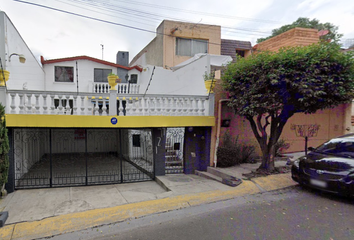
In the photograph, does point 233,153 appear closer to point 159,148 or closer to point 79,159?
point 159,148

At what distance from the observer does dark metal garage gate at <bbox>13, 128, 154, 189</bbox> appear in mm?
6670

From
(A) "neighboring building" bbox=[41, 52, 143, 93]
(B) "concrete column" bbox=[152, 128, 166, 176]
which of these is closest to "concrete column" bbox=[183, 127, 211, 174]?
(B) "concrete column" bbox=[152, 128, 166, 176]

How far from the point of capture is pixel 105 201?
544cm

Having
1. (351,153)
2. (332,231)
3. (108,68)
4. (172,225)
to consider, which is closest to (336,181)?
(351,153)

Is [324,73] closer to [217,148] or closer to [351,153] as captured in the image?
[351,153]

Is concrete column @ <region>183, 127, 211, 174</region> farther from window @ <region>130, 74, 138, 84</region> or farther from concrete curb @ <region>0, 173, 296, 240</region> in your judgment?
window @ <region>130, 74, 138, 84</region>

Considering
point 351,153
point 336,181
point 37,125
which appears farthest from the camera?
point 37,125

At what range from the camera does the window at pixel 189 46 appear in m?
15.1

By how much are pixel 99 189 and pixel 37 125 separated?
2.53 m

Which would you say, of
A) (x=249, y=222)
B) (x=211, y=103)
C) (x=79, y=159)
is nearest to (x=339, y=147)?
(x=249, y=222)

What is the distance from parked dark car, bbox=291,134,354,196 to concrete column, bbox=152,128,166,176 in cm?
404

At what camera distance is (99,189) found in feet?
21.2

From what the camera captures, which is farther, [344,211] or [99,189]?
[99,189]

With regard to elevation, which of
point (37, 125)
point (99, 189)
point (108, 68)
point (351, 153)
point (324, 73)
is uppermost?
point (108, 68)
